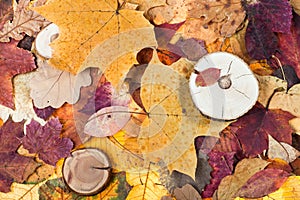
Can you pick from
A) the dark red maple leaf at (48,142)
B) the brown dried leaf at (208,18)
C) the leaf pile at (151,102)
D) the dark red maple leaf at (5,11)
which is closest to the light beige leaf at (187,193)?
the leaf pile at (151,102)

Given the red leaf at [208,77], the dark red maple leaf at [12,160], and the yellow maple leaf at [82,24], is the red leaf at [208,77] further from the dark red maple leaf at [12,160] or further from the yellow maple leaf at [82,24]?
the dark red maple leaf at [12,160]

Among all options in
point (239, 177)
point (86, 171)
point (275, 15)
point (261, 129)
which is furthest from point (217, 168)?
point (275, 15)

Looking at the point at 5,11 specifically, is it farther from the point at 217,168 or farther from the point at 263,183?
the point at 263,183

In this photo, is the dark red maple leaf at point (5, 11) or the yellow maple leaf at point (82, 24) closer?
the yellow maple leaf at point (82, 24)

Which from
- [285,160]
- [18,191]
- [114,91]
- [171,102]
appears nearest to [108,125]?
[114,91]

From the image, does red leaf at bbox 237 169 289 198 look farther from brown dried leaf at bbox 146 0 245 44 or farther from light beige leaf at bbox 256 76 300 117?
brown dried leaf at bbox 146 0 245 44
